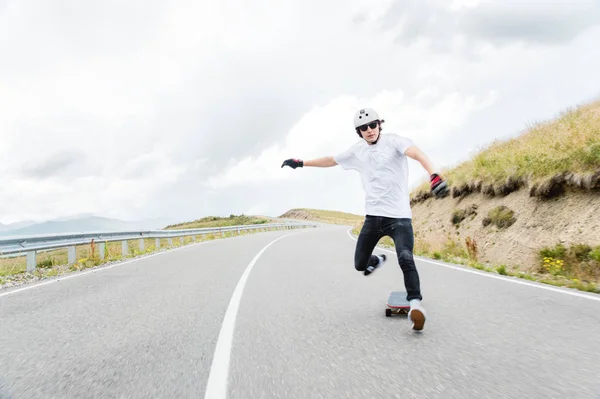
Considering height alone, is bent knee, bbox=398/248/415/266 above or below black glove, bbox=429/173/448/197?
below

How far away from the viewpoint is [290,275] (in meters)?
9.30

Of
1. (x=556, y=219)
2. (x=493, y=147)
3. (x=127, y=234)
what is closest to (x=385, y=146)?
(x=556, y=219)

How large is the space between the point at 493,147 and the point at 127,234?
15.8 m

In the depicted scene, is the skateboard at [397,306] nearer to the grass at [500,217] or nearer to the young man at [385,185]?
the young man at [385,185]

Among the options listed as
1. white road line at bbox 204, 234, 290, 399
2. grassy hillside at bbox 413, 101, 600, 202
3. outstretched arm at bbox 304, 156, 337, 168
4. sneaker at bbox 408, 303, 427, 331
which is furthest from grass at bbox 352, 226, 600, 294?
white road line at bbox 204, 234, 290, 399

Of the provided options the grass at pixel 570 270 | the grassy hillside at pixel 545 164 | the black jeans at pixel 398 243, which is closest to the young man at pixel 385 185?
the black jeans at pixel 398 243

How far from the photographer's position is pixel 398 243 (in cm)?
491

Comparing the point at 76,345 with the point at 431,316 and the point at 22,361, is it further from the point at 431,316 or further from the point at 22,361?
the point at 431,316

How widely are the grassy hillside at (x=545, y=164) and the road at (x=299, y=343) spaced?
16.1 feet

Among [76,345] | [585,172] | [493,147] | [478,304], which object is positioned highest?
[493,147]

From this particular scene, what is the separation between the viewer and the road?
3.07 metres

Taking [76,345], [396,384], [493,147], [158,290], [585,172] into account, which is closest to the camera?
[396,384]

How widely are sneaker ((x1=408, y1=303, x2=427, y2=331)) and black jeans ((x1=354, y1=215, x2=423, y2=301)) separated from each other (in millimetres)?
200

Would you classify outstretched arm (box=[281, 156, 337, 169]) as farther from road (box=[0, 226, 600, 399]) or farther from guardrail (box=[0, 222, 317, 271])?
guardrail (box=[0, 222, 317, 271])
